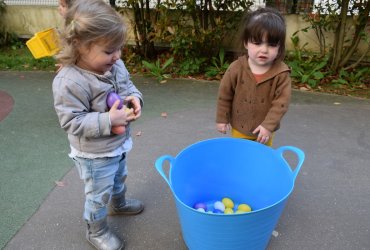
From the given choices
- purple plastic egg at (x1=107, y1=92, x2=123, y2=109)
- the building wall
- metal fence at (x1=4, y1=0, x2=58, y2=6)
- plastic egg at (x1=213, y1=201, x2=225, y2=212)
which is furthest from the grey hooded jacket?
metal fence at (x1=4, y1=0, x2=58, y2=6)

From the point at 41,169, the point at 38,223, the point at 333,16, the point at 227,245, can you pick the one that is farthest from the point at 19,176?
the point at 333,16

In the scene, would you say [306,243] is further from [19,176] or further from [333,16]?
[333,16]

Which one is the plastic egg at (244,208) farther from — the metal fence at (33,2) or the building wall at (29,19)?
the metal fence at (33,2)

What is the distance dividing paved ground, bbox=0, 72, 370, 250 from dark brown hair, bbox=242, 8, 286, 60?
1.05 metres

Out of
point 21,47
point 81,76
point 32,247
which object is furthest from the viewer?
point 21,47

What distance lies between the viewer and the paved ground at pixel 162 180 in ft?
6.26

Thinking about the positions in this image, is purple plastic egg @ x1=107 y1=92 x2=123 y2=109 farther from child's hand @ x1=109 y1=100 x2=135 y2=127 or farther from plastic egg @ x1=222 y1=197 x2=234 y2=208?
plastic egg @ x1=222 y1=197 x2=234 y2=208

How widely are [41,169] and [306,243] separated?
185 centimetres

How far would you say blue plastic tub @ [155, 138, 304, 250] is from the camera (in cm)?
136

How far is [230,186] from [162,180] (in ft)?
1.78

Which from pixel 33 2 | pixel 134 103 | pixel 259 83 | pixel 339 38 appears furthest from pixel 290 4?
pixel 33 2

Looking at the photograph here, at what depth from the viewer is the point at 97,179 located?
162 cm

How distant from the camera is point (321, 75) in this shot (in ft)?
13.3

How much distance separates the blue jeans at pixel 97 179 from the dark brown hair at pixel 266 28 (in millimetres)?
901
